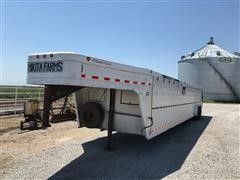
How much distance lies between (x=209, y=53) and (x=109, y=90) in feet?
131

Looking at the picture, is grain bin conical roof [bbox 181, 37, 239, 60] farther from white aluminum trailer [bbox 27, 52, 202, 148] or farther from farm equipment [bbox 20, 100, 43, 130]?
farm equipment [bbox 20, 100, 43, 130]

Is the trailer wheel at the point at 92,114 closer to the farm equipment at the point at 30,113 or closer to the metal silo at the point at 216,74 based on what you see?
the farm equipment at the point at 30,113

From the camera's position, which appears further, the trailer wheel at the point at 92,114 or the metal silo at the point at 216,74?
the metal silo at the point at 216,74

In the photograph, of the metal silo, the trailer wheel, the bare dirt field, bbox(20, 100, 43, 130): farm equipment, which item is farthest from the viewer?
the metal silo

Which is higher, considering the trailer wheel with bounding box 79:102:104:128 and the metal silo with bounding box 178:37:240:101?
the metal silo with bounding box 178:37:240:101

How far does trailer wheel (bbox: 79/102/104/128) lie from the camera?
6.85m

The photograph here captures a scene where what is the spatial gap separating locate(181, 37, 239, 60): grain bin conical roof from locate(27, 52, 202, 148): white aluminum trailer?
3638 centimetres

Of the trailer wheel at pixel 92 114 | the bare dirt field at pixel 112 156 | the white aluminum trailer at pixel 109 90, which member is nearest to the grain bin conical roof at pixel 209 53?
the bare dirt field at pixel 112 156

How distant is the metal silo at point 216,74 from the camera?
40.7 meters

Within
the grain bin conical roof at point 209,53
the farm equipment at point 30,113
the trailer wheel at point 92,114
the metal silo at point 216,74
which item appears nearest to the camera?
the trailer wheel at point 92,114

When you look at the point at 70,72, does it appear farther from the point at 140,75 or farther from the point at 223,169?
the point at 223,169

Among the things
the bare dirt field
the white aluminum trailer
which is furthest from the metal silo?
the white aluminum trailer

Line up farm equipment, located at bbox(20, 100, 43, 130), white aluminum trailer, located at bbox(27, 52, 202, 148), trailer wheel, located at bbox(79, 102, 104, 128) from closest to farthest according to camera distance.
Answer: white aluminum trailer, located at bbox(27, 52, 202, 148) → trailer wheel, located at bbox(79, 102, 104, 128) → farm equipment, located at bbox(20, 100, 43, 130)

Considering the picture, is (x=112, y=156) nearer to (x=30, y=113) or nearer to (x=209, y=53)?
(x=30, y=113)
